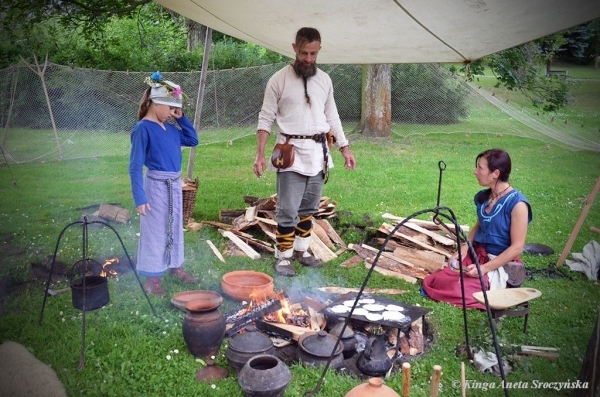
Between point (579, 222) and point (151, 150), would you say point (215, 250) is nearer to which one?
point (151, 150)

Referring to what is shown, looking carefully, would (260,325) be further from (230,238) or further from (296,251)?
(230,238)

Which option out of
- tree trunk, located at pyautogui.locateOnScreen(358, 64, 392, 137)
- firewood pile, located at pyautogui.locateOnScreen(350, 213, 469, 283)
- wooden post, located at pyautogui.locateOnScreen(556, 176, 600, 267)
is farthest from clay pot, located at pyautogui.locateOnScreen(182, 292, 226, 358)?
tree trunk, located at pyautogui.locateOnScreen(358, 64, 392, 137)

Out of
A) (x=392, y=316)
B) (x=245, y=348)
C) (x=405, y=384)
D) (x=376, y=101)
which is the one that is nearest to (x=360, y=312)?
(x=392, y=316)

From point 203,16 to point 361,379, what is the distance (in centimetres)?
428

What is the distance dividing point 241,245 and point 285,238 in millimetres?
725

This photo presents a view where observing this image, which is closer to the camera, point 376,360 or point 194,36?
point 376,360

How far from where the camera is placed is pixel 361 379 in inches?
141

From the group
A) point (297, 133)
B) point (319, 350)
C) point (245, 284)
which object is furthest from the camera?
point (297, 133)

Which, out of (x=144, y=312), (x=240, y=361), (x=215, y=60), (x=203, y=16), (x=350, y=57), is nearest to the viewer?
(x=240, y=361)

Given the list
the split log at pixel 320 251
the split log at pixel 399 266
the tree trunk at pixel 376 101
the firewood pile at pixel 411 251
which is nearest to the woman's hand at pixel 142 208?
the split log at pixel 320 251

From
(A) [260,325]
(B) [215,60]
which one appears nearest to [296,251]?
(A) [260,325]

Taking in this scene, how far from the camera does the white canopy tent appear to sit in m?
4.24

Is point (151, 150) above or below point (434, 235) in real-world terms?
above

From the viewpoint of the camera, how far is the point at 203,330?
364cm
